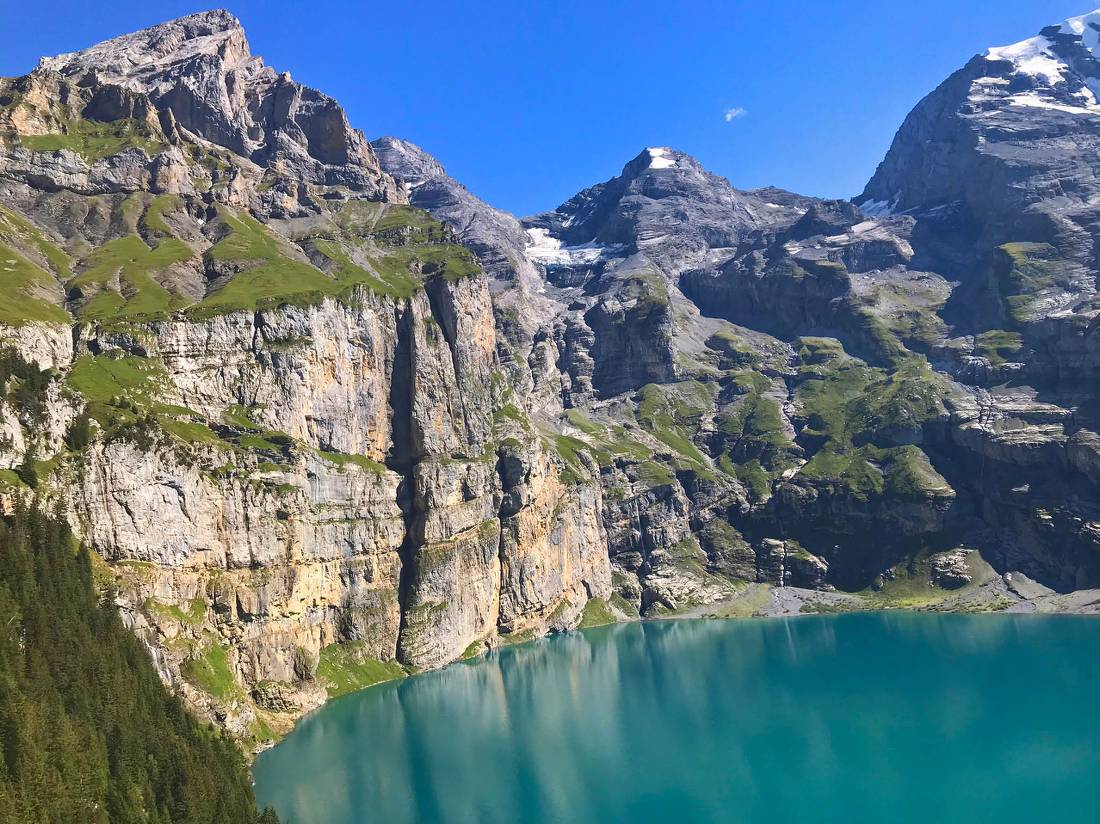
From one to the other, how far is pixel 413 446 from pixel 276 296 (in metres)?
45.7

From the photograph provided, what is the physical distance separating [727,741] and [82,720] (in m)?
71.1

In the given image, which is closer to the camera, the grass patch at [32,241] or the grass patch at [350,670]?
the grass patch at [350,670]

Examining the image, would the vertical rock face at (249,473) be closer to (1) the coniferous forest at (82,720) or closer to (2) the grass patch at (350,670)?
(2) the grass patch at (350,670)

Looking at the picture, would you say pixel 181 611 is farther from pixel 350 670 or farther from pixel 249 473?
pixel 350 670

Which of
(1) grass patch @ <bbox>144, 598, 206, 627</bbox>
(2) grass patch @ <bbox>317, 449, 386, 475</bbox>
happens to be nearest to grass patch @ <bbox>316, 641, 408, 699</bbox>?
(1) grass patch @ <bbox>144, 598, 206, 627</bbox>

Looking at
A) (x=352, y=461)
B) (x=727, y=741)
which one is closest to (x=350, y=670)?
(x=352, y=461)

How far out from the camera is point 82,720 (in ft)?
216

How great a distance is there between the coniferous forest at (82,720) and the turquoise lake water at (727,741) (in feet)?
43.4

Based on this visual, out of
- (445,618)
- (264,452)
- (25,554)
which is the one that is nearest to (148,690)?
(25,554)

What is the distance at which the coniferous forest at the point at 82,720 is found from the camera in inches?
2188

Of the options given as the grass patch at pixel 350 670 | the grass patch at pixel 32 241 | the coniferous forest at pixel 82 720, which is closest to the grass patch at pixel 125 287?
the grass patch at pixel 32 241

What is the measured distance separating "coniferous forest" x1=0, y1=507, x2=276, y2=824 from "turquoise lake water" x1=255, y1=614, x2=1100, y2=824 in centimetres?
1321

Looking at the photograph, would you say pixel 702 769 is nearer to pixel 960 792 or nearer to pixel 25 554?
pixel 960 792

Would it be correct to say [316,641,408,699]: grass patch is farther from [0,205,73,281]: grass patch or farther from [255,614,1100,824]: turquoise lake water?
[0,205,73,281]: grass patch
